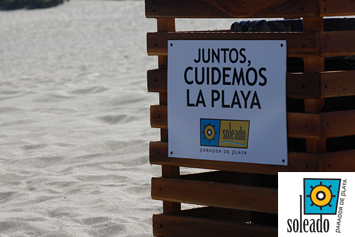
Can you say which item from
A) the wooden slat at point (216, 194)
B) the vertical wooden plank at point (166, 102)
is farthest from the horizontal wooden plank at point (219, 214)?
the wooden slat at point (216, 194)

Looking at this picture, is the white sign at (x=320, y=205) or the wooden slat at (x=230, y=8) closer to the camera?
the white sign at (x=320, y=205)

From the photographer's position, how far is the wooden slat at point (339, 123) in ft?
7.77

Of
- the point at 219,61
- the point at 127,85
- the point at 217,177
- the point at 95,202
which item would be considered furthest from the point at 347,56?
the point at 127,85

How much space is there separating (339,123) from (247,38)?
1.86 feet

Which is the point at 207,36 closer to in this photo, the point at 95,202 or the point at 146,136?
the point at 95,202

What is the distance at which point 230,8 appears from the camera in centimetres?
257

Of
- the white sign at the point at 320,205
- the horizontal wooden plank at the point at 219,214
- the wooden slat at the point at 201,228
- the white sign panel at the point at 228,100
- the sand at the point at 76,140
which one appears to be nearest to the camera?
the white sign at the point at 320,205

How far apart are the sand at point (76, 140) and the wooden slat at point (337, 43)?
158cm

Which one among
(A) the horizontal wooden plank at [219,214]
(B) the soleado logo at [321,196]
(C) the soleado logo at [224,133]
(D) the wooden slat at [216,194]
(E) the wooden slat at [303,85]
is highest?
(E) the wooden slat at [303,85]

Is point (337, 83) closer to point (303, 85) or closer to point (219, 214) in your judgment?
point (303, 85)

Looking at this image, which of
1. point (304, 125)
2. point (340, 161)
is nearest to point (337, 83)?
point (304, 125)

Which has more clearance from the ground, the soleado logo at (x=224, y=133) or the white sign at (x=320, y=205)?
the soleado logo at (x=224, y=133)

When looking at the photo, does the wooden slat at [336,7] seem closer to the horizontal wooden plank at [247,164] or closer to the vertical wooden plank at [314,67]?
the vertical wooden plank at [314,67]

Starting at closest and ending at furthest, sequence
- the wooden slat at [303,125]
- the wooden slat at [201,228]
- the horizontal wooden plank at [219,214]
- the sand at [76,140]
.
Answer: the wooden slat at [303,125] → the wooden slat at [201,228] → the horizontal wooden plank at [219,214] → the sand at [76,140]
